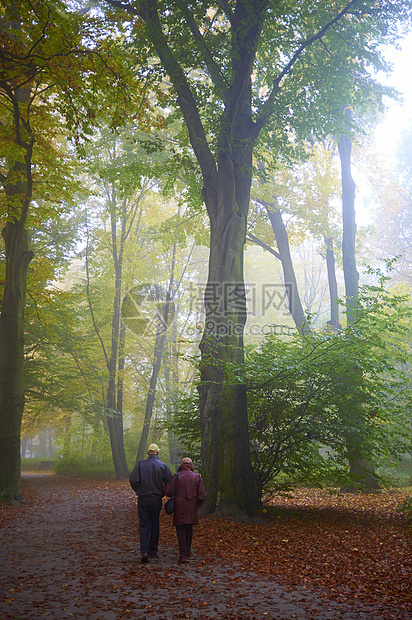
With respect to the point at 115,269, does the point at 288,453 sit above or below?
below

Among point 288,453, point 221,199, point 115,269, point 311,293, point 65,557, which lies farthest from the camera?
point 311,293

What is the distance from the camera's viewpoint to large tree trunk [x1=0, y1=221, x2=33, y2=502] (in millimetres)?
10914

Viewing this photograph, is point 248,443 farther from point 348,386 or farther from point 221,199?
point 221,199

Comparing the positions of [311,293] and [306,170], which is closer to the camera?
[306,170]

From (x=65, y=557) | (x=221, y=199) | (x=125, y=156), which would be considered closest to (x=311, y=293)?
(x=125, y=156)

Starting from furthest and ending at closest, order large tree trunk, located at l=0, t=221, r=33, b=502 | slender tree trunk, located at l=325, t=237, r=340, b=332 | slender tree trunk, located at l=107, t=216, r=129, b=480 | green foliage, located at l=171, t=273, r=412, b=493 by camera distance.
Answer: slender tree trunk, located at l=107, t=216, r=129, b=480, slender tree trunk, located at l=325, t=237, r=340, b=332, large tree trunk, located at l=0, t=221, r=33, b=502, green foliage, located at l=171, t=273, r=412, b=493

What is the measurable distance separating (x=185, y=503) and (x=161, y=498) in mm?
337

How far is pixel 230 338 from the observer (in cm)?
890

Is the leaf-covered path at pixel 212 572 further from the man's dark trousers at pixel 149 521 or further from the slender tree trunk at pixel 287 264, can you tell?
the slender tree trunk at pixel 287 264

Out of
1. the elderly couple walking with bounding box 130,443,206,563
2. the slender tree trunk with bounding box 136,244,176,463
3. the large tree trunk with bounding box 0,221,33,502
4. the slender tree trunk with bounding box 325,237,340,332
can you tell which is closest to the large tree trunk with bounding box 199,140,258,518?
the elderly couple walking with bounding box 130,443,206,563

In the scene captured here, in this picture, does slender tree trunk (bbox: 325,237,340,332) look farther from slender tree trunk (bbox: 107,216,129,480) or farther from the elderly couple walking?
the elderly couple walking

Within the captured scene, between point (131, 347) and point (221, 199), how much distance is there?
14.9 metres

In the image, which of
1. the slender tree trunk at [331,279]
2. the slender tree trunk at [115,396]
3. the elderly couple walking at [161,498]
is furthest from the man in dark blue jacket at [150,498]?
the slender tree trunk at [115,396]

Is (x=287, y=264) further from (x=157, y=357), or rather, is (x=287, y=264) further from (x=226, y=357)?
(x=157, y=357)
